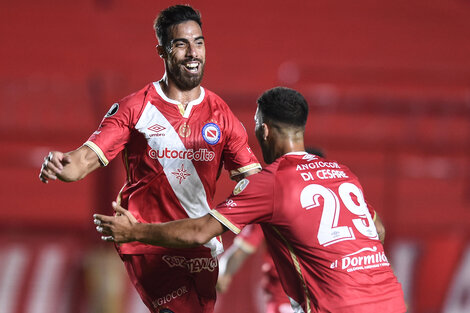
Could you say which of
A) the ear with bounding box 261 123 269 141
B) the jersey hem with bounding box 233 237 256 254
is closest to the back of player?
the ear with bounding box 261 123 269 141

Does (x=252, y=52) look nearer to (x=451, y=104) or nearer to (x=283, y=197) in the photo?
(x=451, y=104)

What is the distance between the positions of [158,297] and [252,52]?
828cm

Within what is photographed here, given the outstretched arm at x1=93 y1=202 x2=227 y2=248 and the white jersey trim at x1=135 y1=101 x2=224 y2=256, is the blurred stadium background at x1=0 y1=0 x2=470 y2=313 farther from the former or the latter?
the outstretched arm at x1=93 y1=202 x2=227 y2=248

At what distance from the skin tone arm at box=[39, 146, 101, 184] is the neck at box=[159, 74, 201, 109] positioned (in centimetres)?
57

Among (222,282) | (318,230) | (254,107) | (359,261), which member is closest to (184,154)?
(318,230)

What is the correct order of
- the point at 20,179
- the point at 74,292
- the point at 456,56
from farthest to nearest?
the point at 456,56 < the point at 20,179 < the point at 74,292

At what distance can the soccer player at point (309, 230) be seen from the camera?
3225 millimetres

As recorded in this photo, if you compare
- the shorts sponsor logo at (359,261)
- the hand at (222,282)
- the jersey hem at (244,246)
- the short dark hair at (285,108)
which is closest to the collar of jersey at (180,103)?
the short dark hair at (285,108)

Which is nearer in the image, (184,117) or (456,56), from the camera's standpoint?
(184,117)

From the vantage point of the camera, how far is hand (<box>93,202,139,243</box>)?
3195 millimetres

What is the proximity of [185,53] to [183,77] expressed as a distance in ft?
0.43

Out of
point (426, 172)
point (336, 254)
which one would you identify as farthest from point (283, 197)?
point (426, 172)

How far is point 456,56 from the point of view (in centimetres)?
1149

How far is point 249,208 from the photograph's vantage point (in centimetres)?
327
